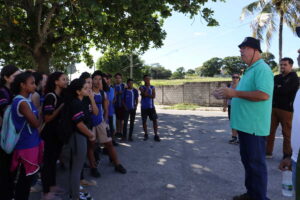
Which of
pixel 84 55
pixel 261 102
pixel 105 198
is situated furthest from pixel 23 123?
pixel 84 55

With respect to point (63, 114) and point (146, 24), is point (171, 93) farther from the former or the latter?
point (63, 114)

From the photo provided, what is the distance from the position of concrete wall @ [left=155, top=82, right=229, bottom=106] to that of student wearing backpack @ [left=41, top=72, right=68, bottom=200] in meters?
16.4

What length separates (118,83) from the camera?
8.02 m

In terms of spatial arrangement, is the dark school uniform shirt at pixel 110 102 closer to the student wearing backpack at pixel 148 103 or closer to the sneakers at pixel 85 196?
the student wearing backpack at pixel 148 103

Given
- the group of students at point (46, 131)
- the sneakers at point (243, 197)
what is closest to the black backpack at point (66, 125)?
the group of students at point (46, 131)

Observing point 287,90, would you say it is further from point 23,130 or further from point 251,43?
point 23,130

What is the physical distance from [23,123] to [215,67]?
112797 millimetres

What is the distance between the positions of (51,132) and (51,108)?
39cm

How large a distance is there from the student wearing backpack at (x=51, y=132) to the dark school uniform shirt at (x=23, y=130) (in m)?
0.52

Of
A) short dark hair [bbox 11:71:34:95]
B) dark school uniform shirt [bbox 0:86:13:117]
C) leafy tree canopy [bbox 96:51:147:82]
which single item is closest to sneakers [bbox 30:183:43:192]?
dark school uniform shirt [bbox 0:86:13:117]

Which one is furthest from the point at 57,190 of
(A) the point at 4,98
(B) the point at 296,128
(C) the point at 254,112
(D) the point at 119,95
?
(D) the point at 119,95

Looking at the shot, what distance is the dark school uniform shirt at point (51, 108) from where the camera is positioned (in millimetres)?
3488

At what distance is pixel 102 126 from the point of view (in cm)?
458

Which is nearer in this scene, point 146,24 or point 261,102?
point 261,102
